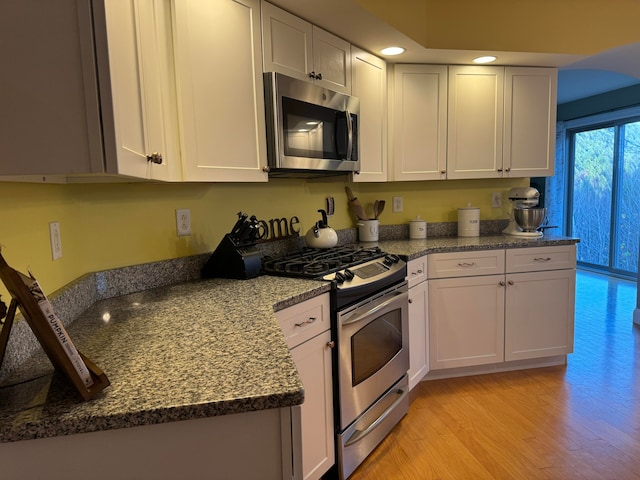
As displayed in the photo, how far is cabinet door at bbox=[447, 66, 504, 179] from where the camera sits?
112 inches

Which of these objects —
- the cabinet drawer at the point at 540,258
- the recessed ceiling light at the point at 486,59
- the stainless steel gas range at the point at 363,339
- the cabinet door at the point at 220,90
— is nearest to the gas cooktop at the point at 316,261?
the stainless steel gas range at the point at 363,339

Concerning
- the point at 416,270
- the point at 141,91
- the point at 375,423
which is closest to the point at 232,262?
the point at 141,91

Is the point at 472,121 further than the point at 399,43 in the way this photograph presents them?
Yes

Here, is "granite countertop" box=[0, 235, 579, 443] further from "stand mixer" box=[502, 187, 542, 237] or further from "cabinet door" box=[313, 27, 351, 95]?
"stand mixer" box=[502, 187, 542, 237]

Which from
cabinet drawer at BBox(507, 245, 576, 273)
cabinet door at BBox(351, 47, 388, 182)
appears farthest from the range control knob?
cabinet drawer at BBox(507, 245, 576, 273)

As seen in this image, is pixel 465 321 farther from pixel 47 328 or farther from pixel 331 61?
pixel 47 328

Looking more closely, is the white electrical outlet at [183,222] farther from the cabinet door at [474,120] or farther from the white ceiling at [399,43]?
the cabinet door at [474,120]

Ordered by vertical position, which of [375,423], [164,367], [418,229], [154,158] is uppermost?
[154,158]

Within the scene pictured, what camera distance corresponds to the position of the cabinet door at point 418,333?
93.7 inches

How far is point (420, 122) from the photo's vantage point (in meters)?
2.81

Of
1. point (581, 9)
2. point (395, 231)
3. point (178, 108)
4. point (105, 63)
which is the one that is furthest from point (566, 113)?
point (105, 63)

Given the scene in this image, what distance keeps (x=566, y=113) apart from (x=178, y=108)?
627 centimetres

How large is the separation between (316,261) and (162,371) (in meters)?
1.15

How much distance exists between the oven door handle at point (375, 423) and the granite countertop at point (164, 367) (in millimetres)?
732
